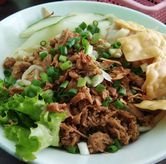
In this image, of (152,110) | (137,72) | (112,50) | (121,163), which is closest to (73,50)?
(112,50)

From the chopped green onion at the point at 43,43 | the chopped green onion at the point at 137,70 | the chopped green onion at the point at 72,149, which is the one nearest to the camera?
the chopped green onion at the point at 72,149

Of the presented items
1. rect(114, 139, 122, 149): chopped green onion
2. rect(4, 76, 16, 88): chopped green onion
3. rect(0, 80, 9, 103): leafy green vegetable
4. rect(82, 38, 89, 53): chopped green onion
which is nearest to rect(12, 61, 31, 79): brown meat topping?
rect(4, 76, 16, 88): chopped green onion

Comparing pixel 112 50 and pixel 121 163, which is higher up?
pixel 112 50

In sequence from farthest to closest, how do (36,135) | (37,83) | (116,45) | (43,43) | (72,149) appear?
(43,43), (116,45), (37,83), (72,149), (36,135)

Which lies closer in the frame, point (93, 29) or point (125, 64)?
point (125, 64)

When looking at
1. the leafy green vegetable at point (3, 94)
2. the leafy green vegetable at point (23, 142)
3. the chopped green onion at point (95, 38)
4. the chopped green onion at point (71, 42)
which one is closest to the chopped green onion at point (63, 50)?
the chopped green onion at point (71, 42)

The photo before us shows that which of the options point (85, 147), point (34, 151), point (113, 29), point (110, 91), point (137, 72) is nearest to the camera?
point (34, 151)

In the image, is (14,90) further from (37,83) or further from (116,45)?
(116,45)

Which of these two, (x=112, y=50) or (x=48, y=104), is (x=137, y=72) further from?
(x=48, y=104)

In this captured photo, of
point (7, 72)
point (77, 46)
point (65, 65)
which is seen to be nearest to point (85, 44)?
point (77, 46)

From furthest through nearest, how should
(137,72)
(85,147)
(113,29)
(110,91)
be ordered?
(113,29), (137,72), (110,91), (85,147)

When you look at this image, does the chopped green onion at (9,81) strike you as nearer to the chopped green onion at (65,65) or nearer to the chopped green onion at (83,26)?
the chopped green onion at (65,65)
